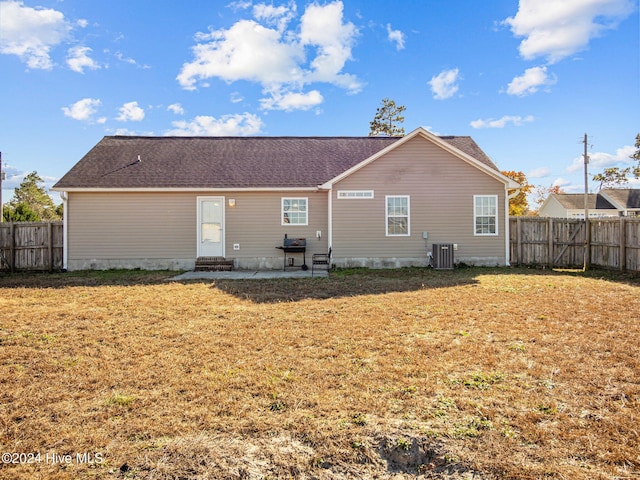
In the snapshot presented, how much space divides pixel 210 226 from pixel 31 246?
6.32 meters

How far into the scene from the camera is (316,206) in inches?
500

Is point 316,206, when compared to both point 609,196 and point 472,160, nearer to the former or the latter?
point 472,160

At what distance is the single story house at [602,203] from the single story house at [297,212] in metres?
28.3

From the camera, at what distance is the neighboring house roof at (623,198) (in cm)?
3206

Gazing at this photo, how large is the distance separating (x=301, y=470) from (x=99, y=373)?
257cm

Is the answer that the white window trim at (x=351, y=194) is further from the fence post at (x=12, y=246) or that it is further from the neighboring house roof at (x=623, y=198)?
the neighboring house roof at (x=623, y=198)

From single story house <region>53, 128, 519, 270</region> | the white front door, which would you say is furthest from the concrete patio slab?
the white front door

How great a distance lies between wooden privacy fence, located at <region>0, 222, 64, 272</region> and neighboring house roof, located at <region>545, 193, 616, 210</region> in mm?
39819

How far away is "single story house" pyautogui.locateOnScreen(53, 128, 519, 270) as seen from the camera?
12.2m

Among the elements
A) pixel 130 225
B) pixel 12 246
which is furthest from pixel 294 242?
pixel 12 246

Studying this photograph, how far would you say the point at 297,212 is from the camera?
12.7 meters

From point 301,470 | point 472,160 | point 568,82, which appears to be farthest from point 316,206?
point 568,82

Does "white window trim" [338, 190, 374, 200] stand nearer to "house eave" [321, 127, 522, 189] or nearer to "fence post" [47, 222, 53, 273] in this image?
"house eave" [321, 127, 522, 189]

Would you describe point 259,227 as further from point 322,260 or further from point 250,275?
point 322,260
